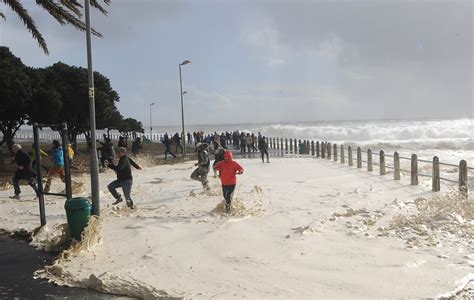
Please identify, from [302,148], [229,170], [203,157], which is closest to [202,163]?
[203,157]

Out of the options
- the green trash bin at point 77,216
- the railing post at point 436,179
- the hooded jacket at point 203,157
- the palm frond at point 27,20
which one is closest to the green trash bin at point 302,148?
the railing post at point 436,179

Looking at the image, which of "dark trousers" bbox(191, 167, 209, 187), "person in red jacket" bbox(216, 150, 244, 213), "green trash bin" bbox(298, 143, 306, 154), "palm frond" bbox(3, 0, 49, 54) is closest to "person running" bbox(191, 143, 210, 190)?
"dark trousers" bbox(191, 167, 209, 187)

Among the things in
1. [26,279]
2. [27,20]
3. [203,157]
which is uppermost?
[27,20]

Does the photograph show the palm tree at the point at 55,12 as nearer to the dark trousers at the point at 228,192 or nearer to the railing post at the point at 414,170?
the dark trousers at the point at 228,192

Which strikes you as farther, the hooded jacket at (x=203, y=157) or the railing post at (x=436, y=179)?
the railing post at (x=436, y=179)

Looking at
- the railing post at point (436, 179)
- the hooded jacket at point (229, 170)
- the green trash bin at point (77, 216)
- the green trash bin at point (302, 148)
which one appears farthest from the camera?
the green trash bin at point (302, 148)

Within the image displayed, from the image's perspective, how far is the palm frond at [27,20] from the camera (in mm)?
11430

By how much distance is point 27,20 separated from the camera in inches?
467

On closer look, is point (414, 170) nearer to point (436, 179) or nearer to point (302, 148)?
point (436, 179)

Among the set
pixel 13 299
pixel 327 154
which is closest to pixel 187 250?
pixel 13 299

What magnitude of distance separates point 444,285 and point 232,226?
12.6 ft

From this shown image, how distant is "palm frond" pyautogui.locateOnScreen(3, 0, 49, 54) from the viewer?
11.4m

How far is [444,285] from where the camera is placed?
548 centimetres

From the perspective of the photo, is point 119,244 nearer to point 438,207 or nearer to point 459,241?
point 459,241
